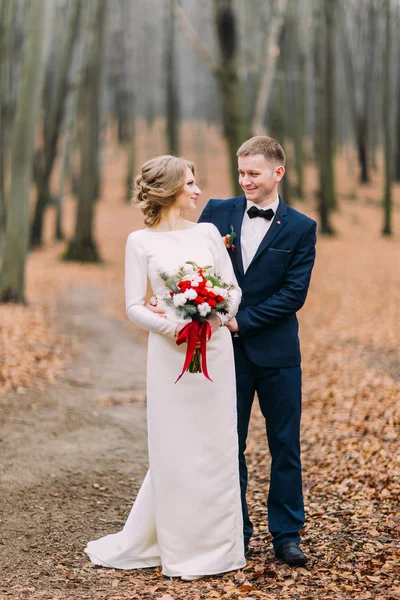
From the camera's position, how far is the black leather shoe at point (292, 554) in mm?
4164

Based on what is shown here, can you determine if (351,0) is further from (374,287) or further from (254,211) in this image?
(254,211)

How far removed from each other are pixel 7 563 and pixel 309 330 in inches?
353

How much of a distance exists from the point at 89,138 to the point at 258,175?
1573 centimetres

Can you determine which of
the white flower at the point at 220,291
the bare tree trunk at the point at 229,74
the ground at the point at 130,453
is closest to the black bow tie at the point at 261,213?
the white flower at the point at 220,291

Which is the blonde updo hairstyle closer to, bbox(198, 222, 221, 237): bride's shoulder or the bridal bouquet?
bbox(198, 222, 221, 237): bride's shoulder

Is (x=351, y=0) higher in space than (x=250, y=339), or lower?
higher

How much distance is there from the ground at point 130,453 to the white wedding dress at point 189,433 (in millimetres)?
198

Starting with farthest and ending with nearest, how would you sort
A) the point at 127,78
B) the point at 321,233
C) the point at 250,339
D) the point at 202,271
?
the point at 127,78 < the point at 321,233 < the point at 250,339 < the point at 202,271

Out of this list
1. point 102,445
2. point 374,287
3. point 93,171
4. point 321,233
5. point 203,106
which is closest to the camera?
point 102,445

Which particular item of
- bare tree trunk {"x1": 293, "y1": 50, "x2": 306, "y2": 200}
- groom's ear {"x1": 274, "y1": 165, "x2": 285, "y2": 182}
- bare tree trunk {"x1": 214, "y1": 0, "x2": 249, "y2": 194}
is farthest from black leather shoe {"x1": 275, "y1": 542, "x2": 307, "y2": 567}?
bare tree trunk {"x1": 293, "y1": 50, "x2": 306, "y2": 200}

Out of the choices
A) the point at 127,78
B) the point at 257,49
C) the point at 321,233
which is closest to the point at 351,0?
the point at 257,49

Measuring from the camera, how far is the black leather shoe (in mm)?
4164

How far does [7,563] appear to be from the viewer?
169 inches

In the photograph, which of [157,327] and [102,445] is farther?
[102,445]
